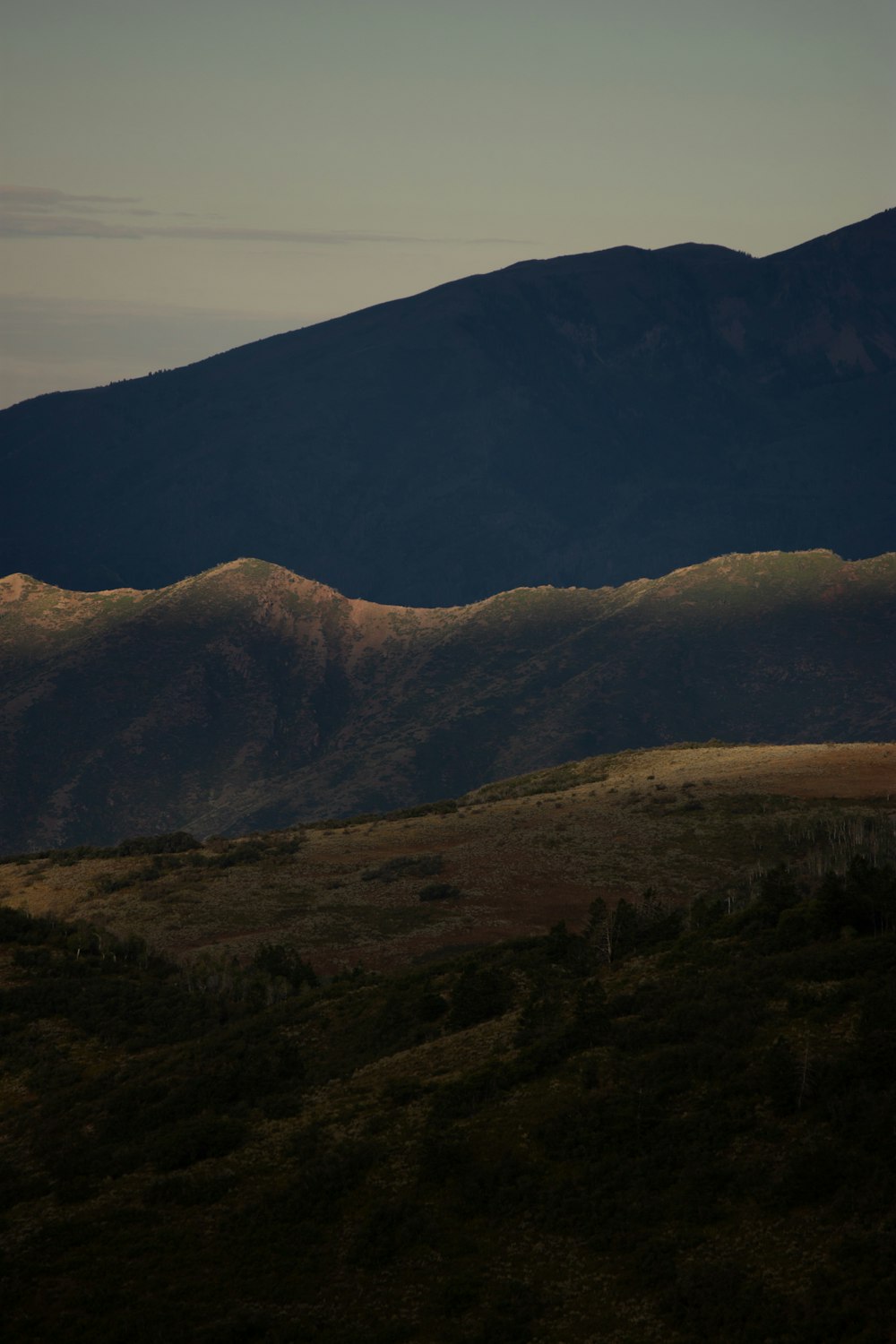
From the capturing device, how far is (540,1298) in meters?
A: 28.4

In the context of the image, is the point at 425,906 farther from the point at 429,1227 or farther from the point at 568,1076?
the point at 429,1227

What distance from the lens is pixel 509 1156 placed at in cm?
3400

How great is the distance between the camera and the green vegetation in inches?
1106

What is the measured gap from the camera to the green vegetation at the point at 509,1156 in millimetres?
28094

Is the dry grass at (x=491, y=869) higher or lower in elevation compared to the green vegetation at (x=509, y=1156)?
higher

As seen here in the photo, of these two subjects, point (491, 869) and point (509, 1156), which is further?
point (491, 869)

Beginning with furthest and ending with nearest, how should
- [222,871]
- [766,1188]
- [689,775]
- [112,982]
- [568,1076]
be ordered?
[689,775], [222,871], [112,982], [568,1076], [766,1188]

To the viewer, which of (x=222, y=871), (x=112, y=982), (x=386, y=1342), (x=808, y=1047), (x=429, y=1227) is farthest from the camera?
(x=222, y=871)

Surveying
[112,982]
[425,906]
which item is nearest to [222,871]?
[425,906]

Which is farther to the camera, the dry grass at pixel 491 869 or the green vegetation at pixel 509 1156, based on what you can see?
the dry grass at pixel 491 869

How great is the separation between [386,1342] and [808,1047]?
12292mm

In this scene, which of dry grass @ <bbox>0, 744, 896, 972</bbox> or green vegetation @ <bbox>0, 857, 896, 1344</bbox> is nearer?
green vegetation @ <bbox>0, 857, 896, 1344</bbox>

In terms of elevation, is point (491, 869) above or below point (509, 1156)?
above

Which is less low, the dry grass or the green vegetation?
the dry grass
